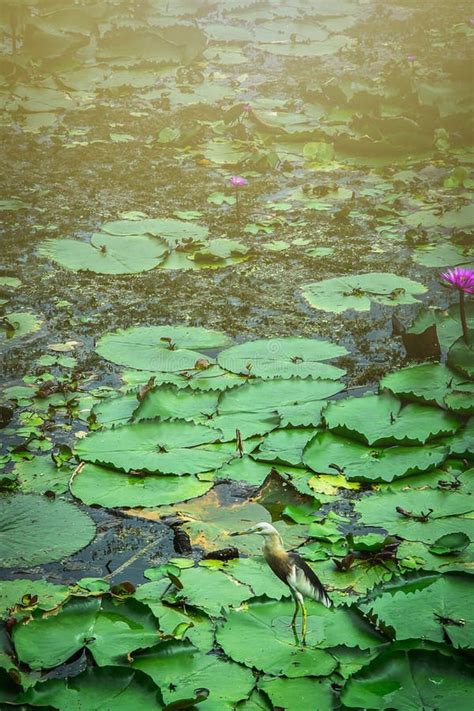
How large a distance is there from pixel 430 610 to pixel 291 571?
37cm

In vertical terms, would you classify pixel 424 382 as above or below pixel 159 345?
above

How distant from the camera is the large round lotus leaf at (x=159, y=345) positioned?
3.65 m

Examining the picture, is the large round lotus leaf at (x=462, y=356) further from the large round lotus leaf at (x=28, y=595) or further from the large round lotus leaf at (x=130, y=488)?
the large round lotus leaf at (x=28, y=595)

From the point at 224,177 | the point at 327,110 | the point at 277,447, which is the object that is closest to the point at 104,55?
the point at 327,110

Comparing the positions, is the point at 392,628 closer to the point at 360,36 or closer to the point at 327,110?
the point at 327,110

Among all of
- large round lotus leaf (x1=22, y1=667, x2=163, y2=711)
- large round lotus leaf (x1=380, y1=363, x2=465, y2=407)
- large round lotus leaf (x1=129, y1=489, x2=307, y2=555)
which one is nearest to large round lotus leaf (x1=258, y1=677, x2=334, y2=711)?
large round lotus leaf (x1=22, y1=667, x2=163, y2=711)

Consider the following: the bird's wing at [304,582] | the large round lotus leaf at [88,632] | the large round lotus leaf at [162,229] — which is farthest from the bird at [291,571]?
the large round lotus leaf at [162,229]

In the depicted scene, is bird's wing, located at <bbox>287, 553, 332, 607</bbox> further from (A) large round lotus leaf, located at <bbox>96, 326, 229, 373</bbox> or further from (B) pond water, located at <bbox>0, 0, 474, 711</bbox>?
(A) large round lotus leaf, located at <bbox>96, 326, 229, 373</bbox>

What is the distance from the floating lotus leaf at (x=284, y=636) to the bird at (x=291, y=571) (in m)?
0.04

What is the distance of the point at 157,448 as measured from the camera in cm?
303

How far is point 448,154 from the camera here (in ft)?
20.3

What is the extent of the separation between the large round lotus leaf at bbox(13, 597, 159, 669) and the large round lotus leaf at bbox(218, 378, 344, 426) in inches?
41.5

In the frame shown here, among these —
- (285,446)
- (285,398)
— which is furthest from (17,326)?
(285,446)

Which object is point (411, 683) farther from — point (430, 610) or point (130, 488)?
point (130, 488)
